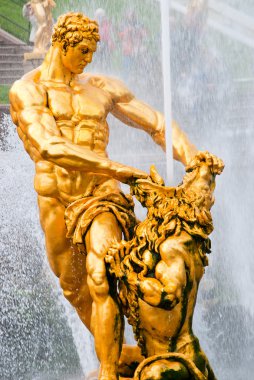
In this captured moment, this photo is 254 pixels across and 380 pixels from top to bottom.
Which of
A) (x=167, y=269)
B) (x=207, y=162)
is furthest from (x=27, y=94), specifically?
(x=167, y=269)

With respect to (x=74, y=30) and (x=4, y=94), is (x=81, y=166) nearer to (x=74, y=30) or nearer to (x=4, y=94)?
(x=74, y=30)

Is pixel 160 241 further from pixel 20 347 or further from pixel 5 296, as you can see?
pixel 5 296

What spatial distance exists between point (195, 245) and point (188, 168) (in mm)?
434

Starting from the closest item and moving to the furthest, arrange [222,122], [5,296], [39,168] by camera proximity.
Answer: [39,168]
[5,296]
[222,122]

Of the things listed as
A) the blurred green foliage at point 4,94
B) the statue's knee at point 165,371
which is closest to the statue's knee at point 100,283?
the statue's knee at point 165,371

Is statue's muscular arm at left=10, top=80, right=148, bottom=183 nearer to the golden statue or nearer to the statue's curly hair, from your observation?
the golden statue

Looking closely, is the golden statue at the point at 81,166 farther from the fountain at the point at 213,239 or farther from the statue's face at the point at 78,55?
the fountain at the point at 213,239

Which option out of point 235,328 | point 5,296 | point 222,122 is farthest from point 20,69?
point 235,328

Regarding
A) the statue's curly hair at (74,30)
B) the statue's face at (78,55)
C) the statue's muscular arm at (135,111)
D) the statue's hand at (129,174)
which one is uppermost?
the statue's curly hair at (74,30)

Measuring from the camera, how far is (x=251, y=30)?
13.1m

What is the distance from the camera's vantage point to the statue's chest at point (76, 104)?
611 cm

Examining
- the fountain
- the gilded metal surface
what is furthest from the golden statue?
the fountain

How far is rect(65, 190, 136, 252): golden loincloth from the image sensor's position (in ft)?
19.2

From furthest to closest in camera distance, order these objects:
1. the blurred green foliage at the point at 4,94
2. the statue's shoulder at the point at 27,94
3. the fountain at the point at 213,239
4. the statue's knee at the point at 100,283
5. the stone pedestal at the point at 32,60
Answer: the blurred green foliage at the point at 4,94 < the stone pedestal at the point at 32,60 < the fountain at the point at 213,239 < the statue's shoulder at the point at 27,94 < the statue's knee at the point at 100,283
